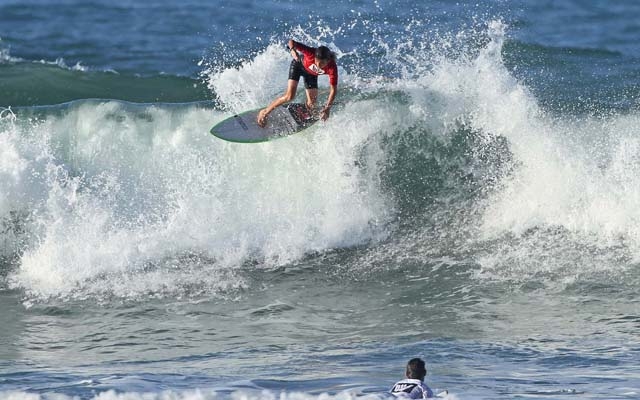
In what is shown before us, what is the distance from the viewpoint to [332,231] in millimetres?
14344

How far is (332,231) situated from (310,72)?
219 centimetres

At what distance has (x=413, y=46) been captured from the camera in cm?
1916

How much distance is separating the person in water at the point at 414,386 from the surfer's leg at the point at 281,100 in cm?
668

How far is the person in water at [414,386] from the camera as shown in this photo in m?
7.93

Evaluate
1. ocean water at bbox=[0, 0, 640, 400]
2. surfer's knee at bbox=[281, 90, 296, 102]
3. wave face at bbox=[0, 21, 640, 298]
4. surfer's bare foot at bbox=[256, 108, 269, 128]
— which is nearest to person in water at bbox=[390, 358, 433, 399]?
ocean water at bbox=[0, 0, 640, 400]

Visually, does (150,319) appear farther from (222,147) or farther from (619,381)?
(619,381)

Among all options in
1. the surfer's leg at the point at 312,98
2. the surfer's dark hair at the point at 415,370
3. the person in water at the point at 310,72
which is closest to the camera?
the surfer's dark hair at the point at 415,370

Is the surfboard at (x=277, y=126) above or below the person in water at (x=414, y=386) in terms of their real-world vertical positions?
above

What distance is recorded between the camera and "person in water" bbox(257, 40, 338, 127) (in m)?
13.6

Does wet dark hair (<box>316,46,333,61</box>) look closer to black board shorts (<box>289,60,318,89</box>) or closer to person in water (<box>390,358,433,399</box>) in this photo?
black board shorts (<box>289,60,318,89</box>)

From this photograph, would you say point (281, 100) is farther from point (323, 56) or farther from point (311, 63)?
point (323, 56)

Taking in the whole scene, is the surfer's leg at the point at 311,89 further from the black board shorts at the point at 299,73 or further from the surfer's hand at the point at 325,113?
the surfer's hand at the point at 325,113

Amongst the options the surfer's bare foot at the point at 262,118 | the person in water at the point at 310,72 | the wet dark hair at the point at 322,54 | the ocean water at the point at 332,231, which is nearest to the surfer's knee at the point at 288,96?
the person in water at the point at 310,72

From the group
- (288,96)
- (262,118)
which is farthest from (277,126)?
(288,96)
